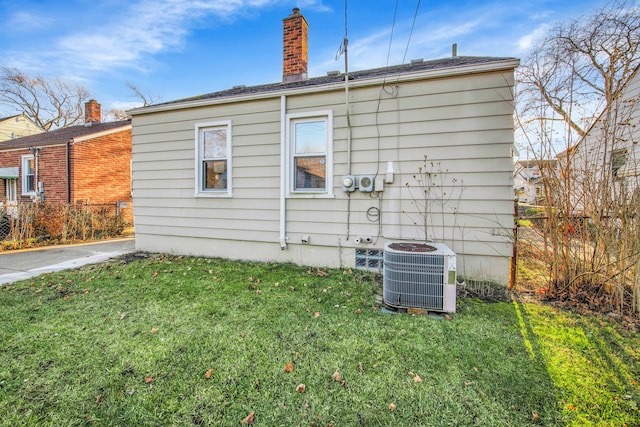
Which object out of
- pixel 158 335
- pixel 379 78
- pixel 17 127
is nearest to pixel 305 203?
pixel 379 78

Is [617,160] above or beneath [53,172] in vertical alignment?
beneath

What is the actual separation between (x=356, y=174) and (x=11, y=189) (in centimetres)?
1608

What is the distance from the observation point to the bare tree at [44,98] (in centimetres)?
2203

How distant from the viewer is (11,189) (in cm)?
1239

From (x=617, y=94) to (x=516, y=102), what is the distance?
1002 mm

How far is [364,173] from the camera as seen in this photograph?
4.73m

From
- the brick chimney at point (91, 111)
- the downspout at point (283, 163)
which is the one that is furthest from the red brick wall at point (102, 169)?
the downspout at point (283, 163)

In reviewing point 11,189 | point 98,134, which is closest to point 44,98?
point 11,189

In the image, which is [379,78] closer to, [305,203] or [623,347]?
[305,203]

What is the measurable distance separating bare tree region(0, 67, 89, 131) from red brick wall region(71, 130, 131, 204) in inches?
713

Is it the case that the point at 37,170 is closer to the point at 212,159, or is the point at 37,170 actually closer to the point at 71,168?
the point at 71,168

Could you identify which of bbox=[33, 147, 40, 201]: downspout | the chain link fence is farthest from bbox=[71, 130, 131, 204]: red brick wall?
bbox=[33, 147, 40, 201]: downspout

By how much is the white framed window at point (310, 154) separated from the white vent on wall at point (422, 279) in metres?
2.01

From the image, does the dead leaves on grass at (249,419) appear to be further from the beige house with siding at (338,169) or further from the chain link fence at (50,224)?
the chain link fence at (50,224)
